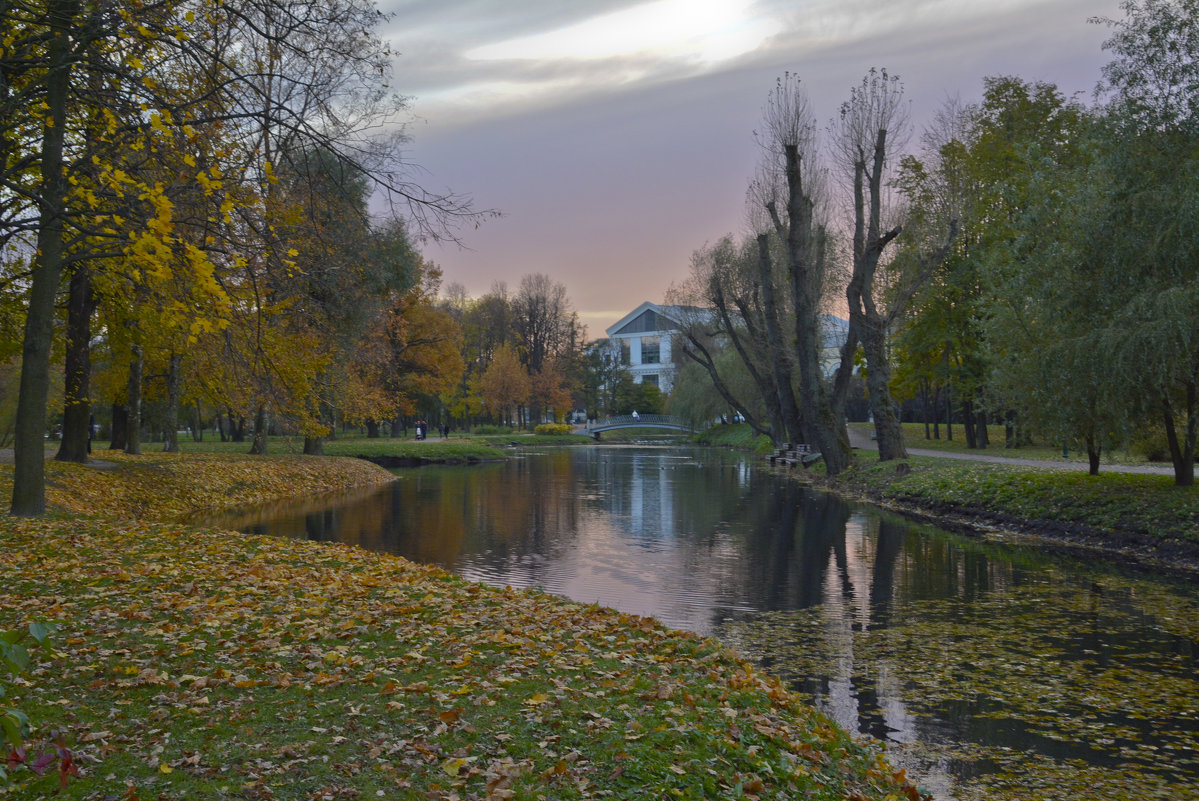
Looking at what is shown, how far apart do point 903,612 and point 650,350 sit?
296 feet

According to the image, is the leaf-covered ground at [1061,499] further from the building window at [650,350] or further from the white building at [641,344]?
the building window at [650,350]

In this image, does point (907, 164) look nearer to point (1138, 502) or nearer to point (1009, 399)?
point (1009, 399)

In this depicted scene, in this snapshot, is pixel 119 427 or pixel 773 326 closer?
pixel 119 427

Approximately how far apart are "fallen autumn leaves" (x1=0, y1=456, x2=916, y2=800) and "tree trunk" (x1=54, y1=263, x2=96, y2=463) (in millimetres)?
10361

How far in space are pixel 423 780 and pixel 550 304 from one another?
7960 cm

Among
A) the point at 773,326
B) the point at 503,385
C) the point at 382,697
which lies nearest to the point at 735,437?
the point at 503,385

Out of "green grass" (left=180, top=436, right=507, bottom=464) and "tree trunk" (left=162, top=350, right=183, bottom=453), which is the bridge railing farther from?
"tree trunk" (left=162, top=350, right=183, bottom=453)

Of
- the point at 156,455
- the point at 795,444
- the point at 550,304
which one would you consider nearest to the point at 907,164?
the point at 795,444

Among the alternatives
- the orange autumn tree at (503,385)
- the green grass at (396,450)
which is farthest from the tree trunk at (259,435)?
the orange autumn tree at (503,385)

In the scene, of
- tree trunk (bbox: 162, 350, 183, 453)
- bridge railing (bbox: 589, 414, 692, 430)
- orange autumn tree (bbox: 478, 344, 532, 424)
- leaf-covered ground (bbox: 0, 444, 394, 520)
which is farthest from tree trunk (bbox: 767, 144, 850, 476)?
orange autumn tree (bbox: 478, 344, 532, 424)

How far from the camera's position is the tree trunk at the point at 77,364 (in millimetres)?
17875

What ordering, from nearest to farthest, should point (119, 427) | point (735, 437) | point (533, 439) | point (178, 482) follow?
point (178, 482) → point (119, 427) → point (735, 437) → point (533, 439)

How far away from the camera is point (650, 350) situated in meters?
100

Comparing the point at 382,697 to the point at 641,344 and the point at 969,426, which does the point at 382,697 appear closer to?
the point at 969,426
